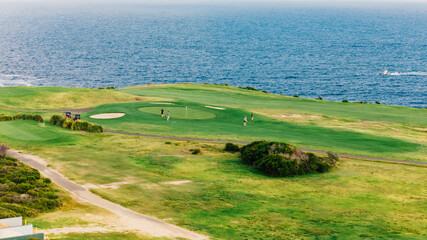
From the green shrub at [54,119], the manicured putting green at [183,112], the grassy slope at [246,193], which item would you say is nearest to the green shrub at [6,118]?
the green shrub at [54,119]

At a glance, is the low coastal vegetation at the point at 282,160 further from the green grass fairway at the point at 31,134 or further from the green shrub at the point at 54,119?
the green shrub at the point at 54,119

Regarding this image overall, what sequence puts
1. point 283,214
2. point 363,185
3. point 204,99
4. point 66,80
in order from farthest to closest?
point 66,80
point 204,99
point 363,185
point 283,214

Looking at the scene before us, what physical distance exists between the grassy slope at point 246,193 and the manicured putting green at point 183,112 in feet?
57.1

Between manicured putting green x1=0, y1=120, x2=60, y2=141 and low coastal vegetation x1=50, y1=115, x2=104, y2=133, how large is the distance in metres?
2.73

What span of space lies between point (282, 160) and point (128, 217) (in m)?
17.8

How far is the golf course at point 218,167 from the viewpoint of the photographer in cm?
3161

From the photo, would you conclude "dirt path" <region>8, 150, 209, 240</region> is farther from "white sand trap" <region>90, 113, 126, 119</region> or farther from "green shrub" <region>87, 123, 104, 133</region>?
"white sand trap" <region>90, 113, 126, 119</region>

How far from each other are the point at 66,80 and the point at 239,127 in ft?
277

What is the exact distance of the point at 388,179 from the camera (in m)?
43.4

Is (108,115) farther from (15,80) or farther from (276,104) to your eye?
(15,80)

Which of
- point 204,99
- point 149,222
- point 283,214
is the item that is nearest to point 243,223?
point 283,214

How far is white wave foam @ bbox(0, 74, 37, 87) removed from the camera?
126 metres

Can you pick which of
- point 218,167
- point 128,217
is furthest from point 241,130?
point 128,217

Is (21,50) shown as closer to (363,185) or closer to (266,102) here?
(266,102)
